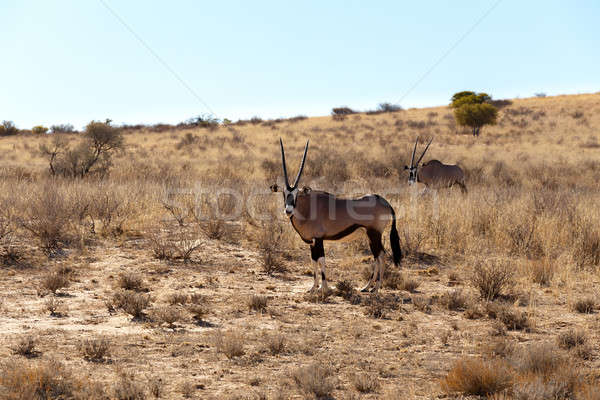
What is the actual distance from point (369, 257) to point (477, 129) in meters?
32.5

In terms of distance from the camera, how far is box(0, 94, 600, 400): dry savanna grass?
5.08 m

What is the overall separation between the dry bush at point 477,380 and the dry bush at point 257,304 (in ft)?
10.2

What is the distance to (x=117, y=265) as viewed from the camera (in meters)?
9.64

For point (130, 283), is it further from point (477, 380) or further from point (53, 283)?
point (477, 380)

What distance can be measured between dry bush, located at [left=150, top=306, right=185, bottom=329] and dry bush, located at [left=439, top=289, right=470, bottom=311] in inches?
147

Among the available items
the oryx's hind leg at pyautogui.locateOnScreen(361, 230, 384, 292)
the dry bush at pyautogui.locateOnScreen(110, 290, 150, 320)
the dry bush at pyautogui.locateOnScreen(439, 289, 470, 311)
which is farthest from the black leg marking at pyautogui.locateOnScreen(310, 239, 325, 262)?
the dry bush at pyautogui.locateOnScreen(110, 290, 150, 320)

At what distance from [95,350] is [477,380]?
12.6 feet

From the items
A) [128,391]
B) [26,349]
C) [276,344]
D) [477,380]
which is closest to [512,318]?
[477,380]

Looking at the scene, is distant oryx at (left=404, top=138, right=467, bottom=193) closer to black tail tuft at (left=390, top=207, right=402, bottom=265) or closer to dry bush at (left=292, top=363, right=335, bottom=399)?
black tail tuft at (left=390, top=207, right=402, bottom=265)

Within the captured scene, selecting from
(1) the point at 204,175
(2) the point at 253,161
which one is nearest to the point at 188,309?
(1) the point at 204,175

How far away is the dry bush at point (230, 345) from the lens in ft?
18.8

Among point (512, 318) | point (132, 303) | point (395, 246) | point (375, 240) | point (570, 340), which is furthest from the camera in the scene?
point (395, 246)

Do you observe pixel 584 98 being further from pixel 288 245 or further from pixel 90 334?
pixel 90 334

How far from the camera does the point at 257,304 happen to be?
296 inches
